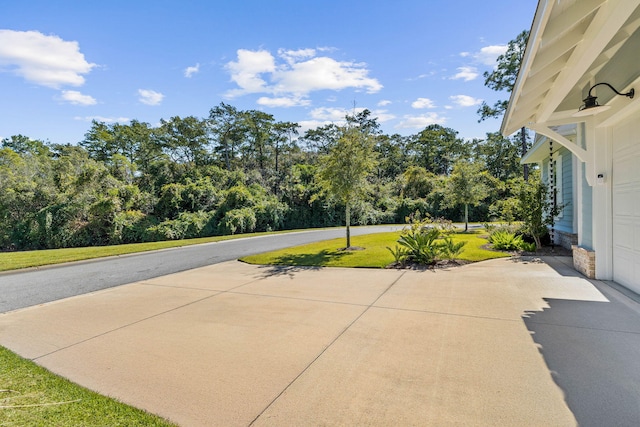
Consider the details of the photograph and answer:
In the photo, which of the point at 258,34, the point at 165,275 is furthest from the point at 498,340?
the point at 258,34

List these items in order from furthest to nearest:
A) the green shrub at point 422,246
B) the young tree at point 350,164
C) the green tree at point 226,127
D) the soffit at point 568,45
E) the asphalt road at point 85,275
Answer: the green tree at point 226,127
the young tree at point 350,164
the green shrub at point 422,246
the asphalt road at point 85,275
the soffit at point 568,45

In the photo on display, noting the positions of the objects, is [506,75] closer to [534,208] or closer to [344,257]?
[534,208]

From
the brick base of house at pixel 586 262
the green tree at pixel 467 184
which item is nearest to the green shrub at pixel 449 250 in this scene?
the brick base of house at pixel 586 262

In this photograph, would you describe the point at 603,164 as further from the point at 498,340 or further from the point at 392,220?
the point at 392,220

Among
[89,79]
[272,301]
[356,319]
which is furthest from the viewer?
[89,79]

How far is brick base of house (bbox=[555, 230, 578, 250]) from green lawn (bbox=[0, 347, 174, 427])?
1010 cm

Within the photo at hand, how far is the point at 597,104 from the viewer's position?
15.6 feet

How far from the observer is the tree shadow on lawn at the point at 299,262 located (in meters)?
7.88

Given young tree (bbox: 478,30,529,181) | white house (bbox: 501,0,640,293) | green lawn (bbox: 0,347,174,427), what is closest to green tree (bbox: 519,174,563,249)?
white house (bbox: 501,0,640,293)

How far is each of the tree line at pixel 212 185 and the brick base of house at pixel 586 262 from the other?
320cm

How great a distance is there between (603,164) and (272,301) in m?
6.20

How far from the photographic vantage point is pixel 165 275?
314 inches

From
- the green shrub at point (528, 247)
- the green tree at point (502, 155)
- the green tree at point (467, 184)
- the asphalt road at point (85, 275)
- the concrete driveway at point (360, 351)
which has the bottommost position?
the asphalt road at point (85, 275)

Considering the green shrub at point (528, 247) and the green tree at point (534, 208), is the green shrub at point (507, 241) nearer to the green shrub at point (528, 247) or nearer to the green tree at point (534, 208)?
the green shrub at point (528, 247)
